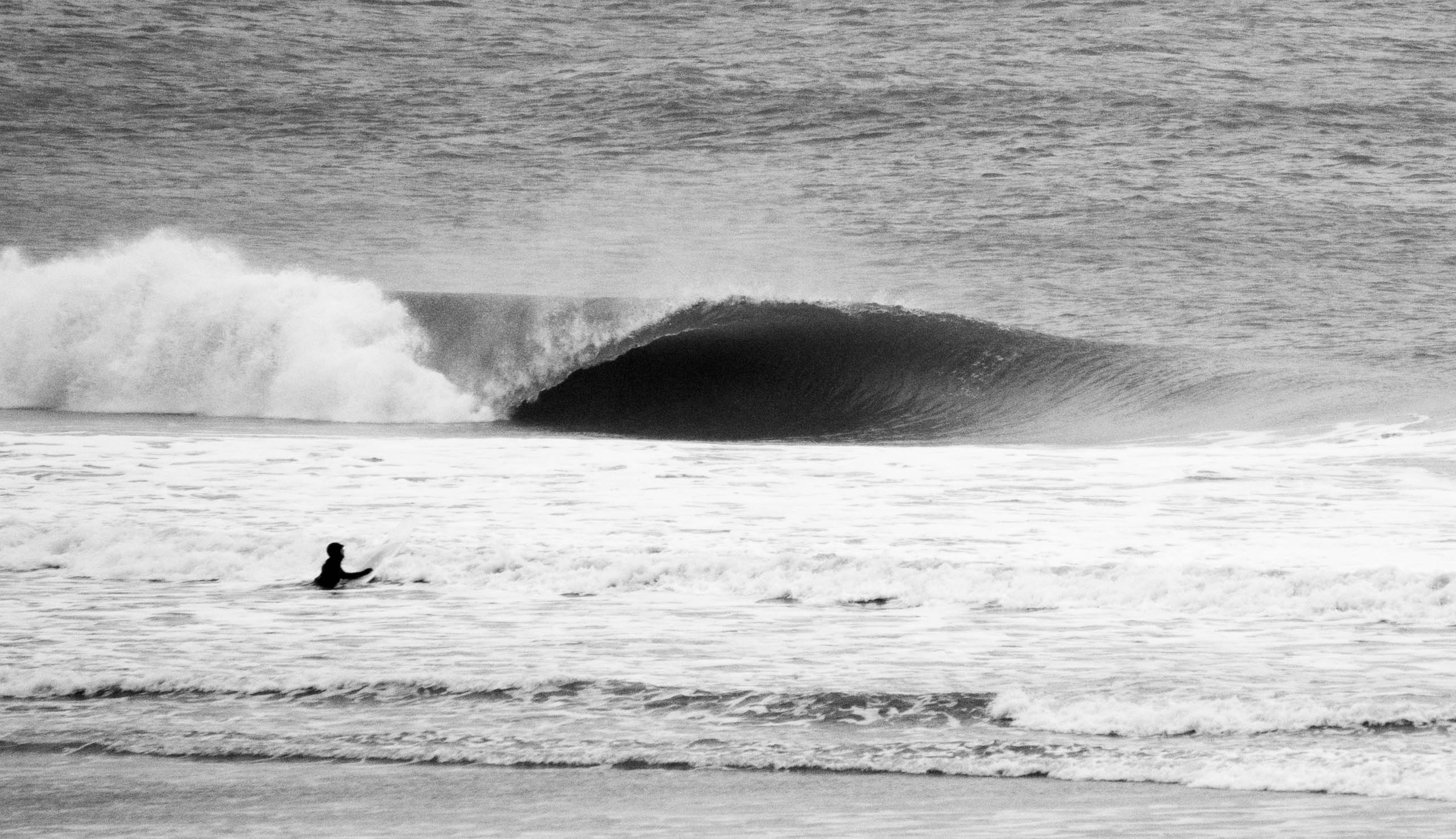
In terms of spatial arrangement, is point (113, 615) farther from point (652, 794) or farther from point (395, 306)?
point (395, 306)

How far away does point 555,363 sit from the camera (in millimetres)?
17828

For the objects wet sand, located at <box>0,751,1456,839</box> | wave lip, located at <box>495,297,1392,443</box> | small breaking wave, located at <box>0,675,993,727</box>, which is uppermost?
wave lip, located at <box>495,297,1392,443</box>

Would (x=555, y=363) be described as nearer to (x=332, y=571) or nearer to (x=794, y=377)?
(x=794, y=377)

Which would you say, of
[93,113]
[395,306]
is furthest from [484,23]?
[395,306]

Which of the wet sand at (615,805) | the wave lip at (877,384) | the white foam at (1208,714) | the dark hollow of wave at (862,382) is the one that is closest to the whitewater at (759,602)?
the white foam at (1208,714)

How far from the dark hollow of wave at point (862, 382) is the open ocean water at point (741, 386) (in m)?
0.07

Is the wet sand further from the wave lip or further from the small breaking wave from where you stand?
the wave lip

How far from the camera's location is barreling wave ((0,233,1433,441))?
16.2 m

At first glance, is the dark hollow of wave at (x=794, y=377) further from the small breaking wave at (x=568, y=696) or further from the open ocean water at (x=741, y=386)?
the small breaking wave at (x=568, y=696)

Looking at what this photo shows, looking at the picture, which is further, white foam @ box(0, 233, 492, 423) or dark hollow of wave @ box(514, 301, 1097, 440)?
white foam @ box(0, 233, 492, 423)

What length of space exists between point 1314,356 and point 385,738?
1483cm

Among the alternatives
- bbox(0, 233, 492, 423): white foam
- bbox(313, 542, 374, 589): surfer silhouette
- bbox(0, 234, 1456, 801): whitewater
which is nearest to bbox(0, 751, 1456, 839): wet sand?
bbox(0, 234, 1456, 801): whitewater

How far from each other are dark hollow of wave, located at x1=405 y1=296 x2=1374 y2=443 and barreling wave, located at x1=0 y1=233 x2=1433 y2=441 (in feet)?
0.10

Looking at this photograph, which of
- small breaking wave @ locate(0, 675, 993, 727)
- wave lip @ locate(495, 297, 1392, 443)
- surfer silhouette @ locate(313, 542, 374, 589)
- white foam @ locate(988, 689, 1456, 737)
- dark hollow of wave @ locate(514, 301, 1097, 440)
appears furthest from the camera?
dark hollow of wave @ locate(514, 301, 1097, 440)
